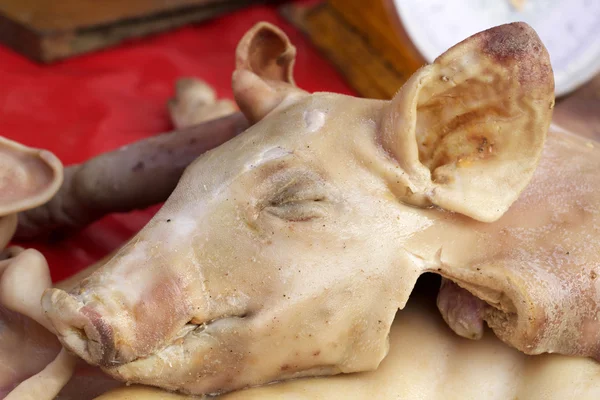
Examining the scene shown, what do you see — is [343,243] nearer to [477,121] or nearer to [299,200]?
[299,200]

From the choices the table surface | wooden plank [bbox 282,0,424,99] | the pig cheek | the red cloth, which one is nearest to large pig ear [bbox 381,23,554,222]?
Result: the pig cheek

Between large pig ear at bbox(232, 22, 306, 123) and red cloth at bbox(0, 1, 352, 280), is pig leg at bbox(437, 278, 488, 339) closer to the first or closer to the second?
large pig ear at bbox(232, 22, 306, 123)

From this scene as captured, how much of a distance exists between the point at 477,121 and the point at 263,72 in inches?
14.3

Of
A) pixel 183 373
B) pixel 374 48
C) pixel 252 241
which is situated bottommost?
pixel 374 48

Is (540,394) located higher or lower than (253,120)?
lower

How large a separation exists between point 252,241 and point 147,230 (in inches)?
4.9

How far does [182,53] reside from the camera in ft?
7.39

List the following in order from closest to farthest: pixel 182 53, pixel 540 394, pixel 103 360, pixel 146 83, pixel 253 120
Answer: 1. pixel 103 360
2. pixel 540 394
3. pixel 253 120
4. pixel 146 83
5. pixel 182 53

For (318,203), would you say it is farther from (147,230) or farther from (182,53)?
(182,53)

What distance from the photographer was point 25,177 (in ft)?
3.43

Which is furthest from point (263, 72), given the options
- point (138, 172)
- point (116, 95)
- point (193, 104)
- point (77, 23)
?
point (77, 23)

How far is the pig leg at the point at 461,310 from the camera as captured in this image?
905 mm

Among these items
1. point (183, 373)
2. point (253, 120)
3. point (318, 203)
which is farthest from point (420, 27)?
point (183, 373)

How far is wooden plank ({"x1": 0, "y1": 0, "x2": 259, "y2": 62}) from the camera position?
6.49 ft
